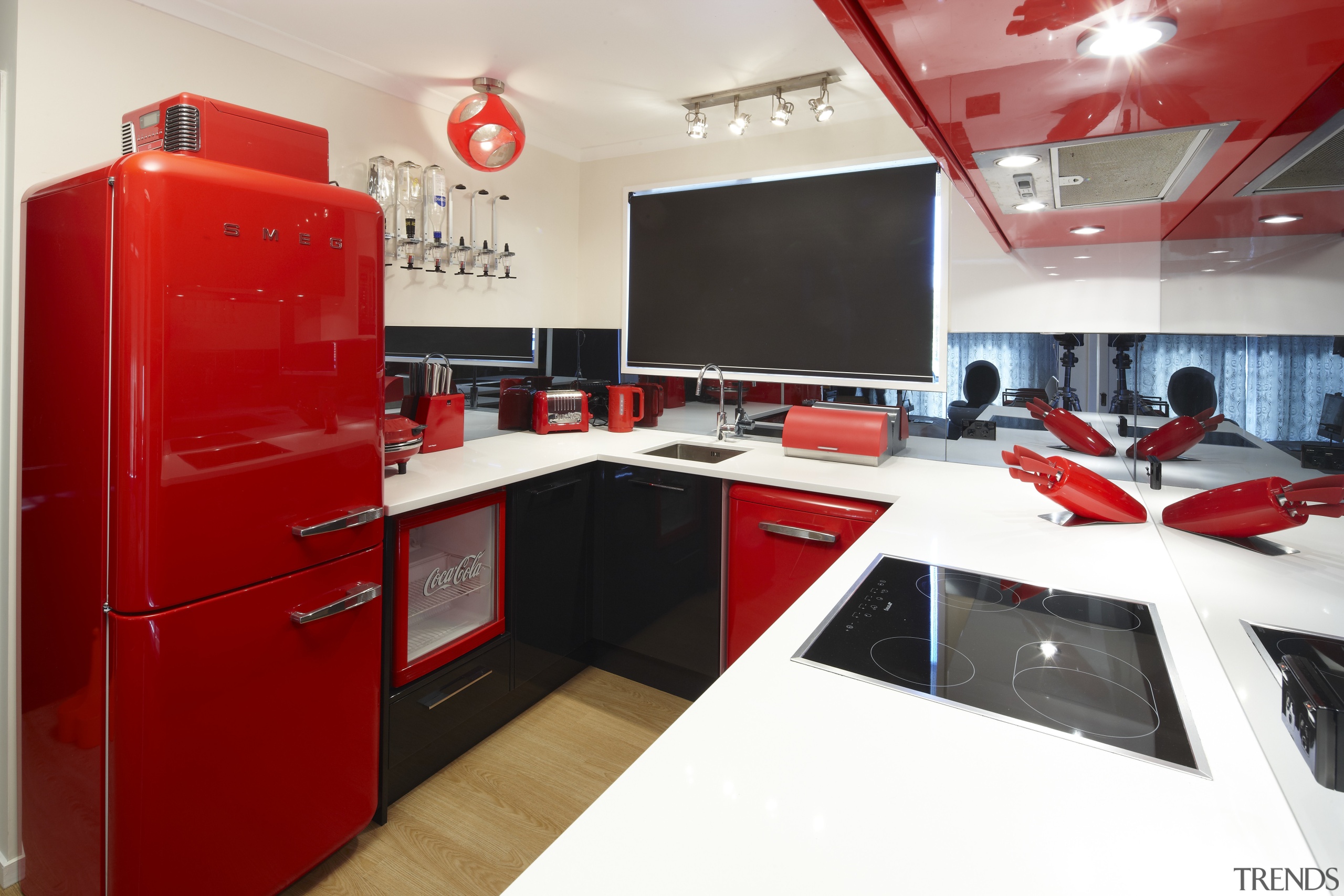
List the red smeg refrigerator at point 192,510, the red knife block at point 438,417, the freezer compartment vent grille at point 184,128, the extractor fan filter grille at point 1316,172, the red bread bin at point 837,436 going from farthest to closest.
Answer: the red knife block at point 438,417, the red bread bin at point 837,436, the freezer compartment vent grille at point 184,128, the red smeg refrigerator at point 192,510, the extractor fan filter grille at point 1316,172

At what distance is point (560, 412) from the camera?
3.14 metres

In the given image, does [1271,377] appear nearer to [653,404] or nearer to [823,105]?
[823,105]

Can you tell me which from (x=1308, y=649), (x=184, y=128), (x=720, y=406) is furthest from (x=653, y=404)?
(x=1308, y=649)

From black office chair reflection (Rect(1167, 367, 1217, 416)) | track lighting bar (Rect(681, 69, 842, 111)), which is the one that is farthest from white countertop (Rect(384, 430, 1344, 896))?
track lighting bar (Rect(681, 69, 842, 111))

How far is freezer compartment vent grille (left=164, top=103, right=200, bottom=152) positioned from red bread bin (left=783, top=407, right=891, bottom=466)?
6.46 feet

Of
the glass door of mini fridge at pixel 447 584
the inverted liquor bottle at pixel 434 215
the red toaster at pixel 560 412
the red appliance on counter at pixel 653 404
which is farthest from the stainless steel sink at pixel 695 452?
the inverted liquor bottle at pixel 434 215

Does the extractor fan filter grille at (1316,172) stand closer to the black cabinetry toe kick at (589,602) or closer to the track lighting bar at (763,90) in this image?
the black cabinetry toe kick at (589,602)

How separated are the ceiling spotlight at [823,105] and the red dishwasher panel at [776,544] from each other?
4.64 feet

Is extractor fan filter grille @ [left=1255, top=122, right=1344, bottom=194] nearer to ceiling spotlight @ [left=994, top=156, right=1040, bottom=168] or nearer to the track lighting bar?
ceiling spotlight @ [left=994, top=156, right=1040, bottom=168]

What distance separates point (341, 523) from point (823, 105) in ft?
7.14

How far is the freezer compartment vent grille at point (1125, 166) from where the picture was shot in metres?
1.09

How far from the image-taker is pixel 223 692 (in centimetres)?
150

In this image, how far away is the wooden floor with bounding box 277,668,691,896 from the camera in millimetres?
1815

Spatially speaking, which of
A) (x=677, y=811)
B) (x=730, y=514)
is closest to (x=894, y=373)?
(x=730, y=514)
